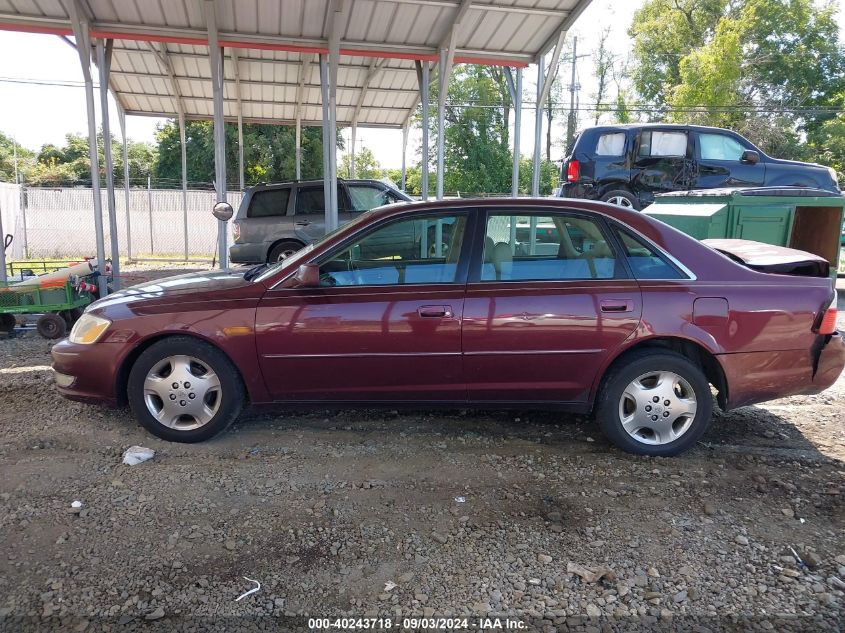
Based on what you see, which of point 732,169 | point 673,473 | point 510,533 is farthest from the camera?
point 732,169

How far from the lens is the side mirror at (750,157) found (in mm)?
10719

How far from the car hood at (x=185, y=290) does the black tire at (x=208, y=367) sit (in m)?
0.30

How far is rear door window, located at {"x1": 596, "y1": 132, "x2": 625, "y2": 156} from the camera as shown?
11.0 metres

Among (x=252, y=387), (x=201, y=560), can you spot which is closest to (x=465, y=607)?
(x=201, y=560)

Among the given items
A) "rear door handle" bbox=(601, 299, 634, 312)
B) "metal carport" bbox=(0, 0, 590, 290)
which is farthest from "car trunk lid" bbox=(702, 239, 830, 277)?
"metal carport" bbox=(0, 0, 590, 290)

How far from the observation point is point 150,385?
4008 millimetres

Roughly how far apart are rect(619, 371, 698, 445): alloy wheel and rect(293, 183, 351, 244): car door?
8187 millimetres

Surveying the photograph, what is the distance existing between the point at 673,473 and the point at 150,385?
3300mm

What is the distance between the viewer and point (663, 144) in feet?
35.8

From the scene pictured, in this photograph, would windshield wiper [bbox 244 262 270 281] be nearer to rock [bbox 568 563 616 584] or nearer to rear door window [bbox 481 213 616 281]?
rear door window [bbox 481 213 616 281]

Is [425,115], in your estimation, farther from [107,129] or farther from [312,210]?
[107,129]

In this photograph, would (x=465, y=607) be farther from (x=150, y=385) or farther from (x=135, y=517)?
(x=150, y=385)

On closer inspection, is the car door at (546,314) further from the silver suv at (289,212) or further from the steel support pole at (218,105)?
the silver suv at (289,212)

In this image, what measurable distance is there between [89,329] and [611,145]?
937 centimetres
